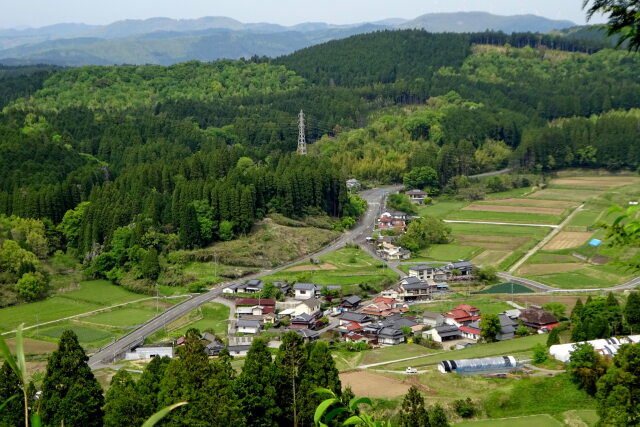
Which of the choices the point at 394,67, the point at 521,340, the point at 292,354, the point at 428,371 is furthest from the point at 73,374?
the point at 394,67

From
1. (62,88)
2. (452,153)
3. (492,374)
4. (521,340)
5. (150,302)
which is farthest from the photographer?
(62,88)

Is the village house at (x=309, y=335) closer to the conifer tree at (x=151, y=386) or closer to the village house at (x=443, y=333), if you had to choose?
the village house at (x=443, y=333)

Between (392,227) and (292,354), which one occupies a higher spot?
(292,354)

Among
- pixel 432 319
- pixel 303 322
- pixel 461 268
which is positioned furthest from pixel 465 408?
pixel 461 268

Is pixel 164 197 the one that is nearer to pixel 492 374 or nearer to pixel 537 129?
pixel 492 374

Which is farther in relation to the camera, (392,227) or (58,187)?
(392,227)

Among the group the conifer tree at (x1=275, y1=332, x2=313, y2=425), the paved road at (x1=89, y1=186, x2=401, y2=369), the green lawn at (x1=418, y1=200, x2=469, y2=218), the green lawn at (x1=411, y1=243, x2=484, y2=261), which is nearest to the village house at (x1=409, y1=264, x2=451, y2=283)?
the green lawn at (x1=411, y1=243, x2=484, y2=261)

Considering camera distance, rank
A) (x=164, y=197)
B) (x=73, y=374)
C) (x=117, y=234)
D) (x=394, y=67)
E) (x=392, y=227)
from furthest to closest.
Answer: (x=394, y=67) < (x=392, y=227) < (x=164, y=197) < (x=117, y=234) < (x=73, y=374)
